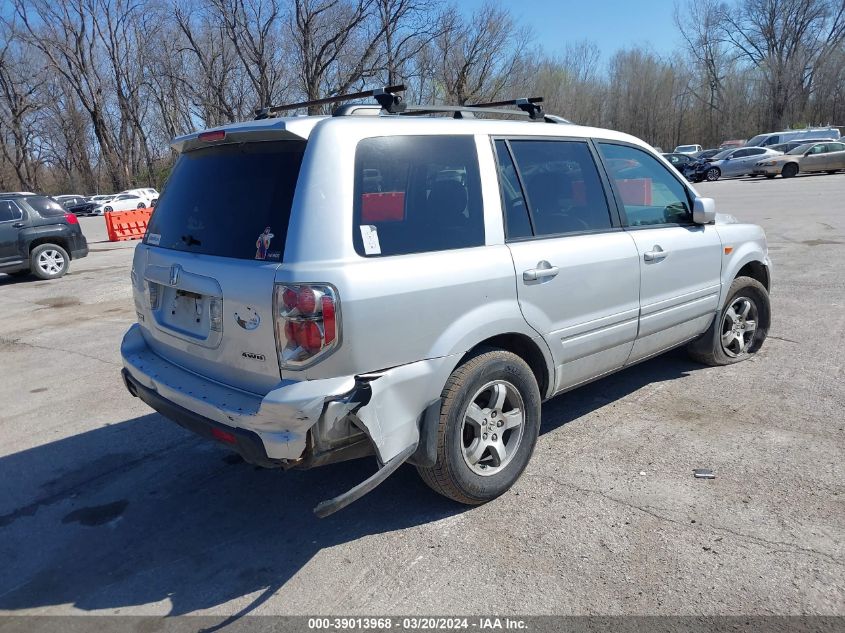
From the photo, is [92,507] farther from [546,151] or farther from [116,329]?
[116,329]

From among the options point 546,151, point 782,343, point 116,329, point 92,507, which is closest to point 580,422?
point 546,151

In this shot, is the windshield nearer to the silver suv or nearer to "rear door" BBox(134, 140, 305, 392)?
the silver suv

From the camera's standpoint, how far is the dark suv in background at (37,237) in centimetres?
1177

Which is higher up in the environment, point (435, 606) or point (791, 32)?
point (791, 32)

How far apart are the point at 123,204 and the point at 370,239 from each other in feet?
144

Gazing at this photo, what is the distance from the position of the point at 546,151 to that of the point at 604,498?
6.74 ft

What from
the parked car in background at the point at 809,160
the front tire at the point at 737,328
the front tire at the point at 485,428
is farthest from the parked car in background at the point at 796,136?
the front tire at the point at 485,428

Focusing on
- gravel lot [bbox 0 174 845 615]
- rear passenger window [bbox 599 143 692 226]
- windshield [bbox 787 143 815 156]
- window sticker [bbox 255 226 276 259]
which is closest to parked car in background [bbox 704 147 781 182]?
windshield [bbox 787 143 815 156]

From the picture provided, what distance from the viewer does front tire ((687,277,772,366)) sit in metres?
5.16

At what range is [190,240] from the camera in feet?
10.9

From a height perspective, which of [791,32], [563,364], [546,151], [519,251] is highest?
[791,32]

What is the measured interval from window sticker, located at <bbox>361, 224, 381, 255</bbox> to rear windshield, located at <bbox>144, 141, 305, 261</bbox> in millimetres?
345

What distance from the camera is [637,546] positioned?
9.88ft

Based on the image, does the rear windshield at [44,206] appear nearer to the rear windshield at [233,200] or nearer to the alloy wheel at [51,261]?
the alloy wheel at [51,261]
